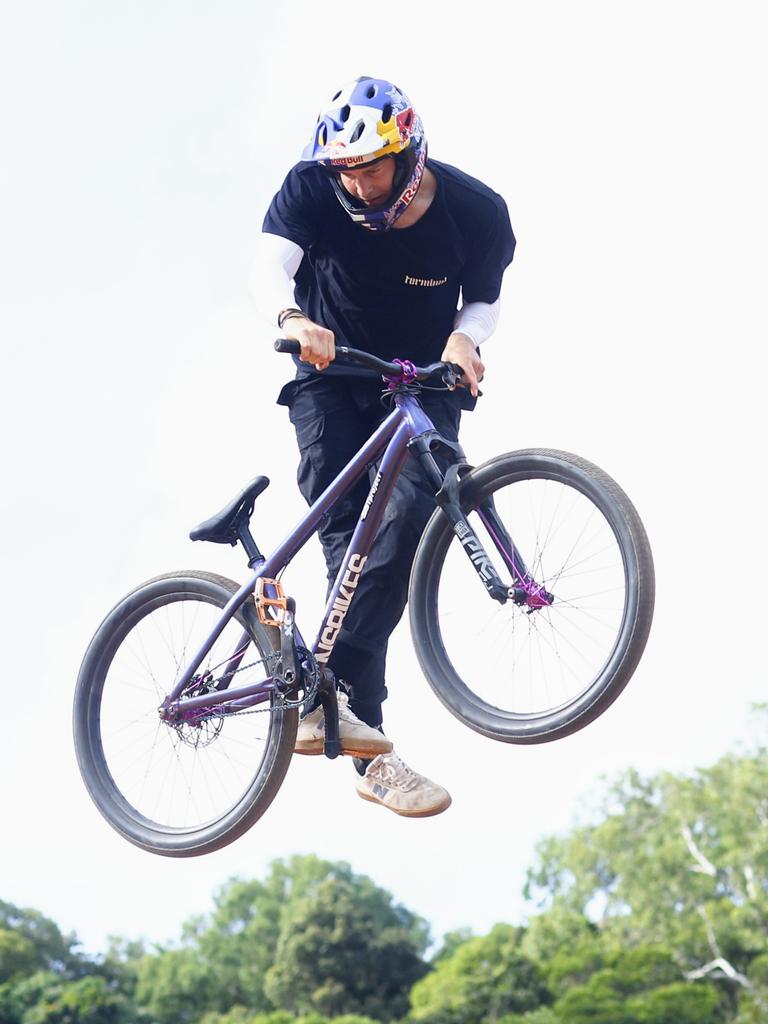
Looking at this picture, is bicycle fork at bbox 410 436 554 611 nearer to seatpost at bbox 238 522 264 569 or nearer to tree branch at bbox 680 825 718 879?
seatpost at bbox 238 522 264 569

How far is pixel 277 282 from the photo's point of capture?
7.88 m

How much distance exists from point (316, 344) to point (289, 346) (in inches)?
4.8

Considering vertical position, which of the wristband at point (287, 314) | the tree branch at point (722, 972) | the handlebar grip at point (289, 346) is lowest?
the handlebar grip at point (289, 346)

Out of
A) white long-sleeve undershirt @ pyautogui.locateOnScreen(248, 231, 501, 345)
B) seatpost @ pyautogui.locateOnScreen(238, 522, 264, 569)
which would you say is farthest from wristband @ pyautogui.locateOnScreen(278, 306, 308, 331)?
seatpost @ pyautogui.locateOnScreen(238, 522, 264, 569)

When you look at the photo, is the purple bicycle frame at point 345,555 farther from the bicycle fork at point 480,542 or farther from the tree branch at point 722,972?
the tree branch at point 722,972

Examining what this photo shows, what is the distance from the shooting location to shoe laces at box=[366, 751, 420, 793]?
315 inches

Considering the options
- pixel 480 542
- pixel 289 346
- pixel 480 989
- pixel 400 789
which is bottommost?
pixel 400 789

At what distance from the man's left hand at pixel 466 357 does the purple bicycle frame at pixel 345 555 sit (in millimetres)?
308

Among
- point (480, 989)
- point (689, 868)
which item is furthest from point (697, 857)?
point (480, 989)

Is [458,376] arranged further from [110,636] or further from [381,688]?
[110,636]

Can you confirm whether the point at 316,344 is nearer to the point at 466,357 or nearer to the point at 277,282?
the point at 277,282

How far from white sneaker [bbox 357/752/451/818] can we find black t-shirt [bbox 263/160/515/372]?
197 centimetres

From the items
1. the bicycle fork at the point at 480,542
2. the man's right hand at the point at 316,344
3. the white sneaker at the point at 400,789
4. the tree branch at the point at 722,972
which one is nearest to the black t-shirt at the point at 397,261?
the man's right hand at the point at 316,344

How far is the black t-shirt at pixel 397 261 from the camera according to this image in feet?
26.3
